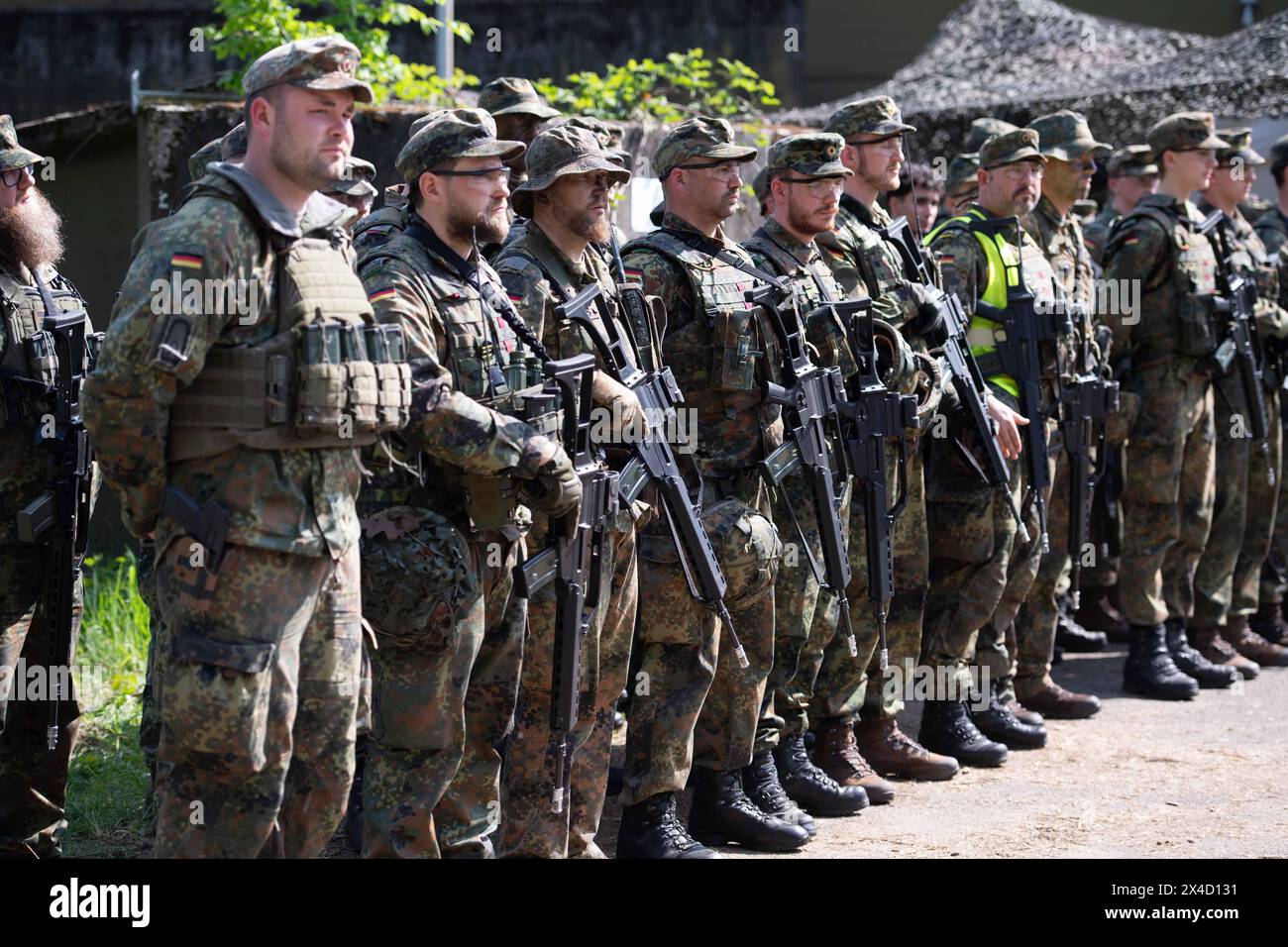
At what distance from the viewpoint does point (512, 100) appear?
6992mm

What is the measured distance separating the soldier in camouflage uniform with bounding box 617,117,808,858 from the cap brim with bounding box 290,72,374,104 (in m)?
1.85

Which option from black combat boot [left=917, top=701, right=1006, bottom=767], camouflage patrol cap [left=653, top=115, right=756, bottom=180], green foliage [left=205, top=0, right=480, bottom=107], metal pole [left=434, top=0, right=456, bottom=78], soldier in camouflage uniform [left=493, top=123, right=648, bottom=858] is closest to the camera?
soldier in camouflage uniform [left=493, top=123, right=648, bottom=858]

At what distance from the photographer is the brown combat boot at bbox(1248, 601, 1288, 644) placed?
33.2 feet

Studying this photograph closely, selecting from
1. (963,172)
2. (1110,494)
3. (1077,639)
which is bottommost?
(1077,639)

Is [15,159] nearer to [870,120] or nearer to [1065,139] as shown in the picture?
[870,120]

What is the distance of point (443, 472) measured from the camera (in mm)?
4875

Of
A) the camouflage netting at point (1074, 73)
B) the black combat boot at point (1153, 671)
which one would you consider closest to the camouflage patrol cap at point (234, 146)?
the black combat boot at point (1153, 671)

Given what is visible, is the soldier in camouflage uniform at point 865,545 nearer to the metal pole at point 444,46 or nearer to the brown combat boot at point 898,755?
the brown combat boot at point 898,755

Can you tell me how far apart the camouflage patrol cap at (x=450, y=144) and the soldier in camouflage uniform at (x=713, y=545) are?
1128 millimetres

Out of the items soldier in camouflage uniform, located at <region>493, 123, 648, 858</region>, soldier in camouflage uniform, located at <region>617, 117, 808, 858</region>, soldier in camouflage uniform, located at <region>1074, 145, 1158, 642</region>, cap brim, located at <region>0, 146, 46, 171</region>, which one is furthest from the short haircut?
cap brim, located at <region>0, 146, 46, 171</region>

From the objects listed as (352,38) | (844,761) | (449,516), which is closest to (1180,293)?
(844,761)

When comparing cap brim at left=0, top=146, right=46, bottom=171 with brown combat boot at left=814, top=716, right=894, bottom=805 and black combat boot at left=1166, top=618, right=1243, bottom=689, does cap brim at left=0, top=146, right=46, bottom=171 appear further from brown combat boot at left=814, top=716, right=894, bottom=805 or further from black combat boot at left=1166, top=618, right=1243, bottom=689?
black combat boot at left=1166, top=618, right=1243, bottom=689

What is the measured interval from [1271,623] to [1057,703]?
2520 mm

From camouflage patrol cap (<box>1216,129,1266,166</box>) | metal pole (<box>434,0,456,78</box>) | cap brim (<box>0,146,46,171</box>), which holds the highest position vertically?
metal pole (<box>434,0,456,78</box>)
